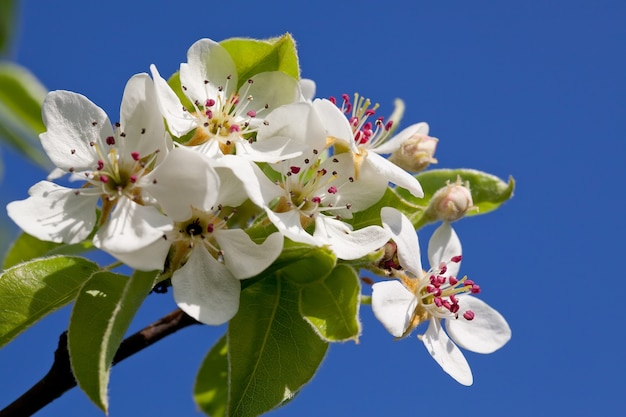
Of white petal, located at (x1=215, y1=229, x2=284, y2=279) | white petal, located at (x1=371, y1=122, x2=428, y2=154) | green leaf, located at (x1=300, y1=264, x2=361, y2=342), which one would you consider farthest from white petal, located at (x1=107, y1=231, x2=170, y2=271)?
white petal, located at (x1=371, y1=122, x2=428, y2=154)

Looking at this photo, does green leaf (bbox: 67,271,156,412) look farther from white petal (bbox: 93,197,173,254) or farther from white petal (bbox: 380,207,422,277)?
white petal (bbox: 380,207,422,277)

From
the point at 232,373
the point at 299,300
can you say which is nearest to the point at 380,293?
the point at 299,300

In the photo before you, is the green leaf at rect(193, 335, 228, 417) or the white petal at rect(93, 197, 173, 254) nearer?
the white petal at rect(93, 197, 173, 254)

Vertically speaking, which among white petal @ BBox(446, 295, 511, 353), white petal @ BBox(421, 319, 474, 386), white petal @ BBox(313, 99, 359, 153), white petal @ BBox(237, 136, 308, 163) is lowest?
white petal @ BBox(421, 319, 474, 386)

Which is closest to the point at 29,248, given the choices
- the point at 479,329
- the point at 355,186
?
the point at 355,186

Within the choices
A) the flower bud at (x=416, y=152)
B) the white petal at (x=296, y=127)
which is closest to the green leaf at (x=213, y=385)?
the flower bud at (x=416, y=152)

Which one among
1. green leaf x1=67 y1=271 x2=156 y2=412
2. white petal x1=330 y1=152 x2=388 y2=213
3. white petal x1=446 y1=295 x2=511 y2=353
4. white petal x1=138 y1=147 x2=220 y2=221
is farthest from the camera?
white petal x1=446 y1=295 x2=511 y2=353

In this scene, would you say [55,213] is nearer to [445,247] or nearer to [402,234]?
[402,234]

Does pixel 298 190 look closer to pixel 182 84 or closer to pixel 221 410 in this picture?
pixel 182 84
